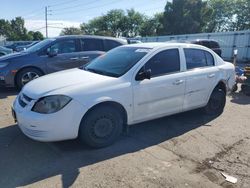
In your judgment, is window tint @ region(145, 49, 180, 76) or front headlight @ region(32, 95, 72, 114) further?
window tint @ region(145, 49, 180, 76)

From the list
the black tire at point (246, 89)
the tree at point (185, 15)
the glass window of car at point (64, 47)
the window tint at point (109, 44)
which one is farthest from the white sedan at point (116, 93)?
the tree at point (185, 15)

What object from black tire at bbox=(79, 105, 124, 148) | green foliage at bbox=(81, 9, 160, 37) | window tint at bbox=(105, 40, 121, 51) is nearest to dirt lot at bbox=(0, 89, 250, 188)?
black tire at bbox=(79, 105, 124, 148)

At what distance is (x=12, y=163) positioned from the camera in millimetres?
3520

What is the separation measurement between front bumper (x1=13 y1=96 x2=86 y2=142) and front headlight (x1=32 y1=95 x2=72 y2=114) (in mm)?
54

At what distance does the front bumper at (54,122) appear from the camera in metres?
3.54

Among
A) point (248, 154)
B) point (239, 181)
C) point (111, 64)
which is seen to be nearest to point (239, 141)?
point (248, 154)

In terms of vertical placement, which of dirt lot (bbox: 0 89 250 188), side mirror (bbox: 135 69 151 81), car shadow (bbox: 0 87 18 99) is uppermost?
side mirror (bbox: 135 69 151 81)

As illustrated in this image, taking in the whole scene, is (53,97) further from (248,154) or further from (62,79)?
(248,154)

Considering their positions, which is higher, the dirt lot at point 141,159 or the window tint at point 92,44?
the window tint at point 92,44

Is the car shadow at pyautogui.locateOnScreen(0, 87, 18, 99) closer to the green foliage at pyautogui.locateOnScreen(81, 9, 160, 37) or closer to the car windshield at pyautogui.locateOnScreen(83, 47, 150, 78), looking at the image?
the car windshield at pyautogui.locateOnScreen(83, 47, 150, 78)

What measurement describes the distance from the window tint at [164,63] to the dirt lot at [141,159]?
113 cm

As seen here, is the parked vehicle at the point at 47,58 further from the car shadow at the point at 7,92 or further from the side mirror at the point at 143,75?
the side mirror at the point at 143,75

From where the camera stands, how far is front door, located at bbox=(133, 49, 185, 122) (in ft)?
13.9

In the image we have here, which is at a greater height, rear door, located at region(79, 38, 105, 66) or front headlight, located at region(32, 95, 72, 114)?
rear door, located at region(79, 38, 105, 66)
